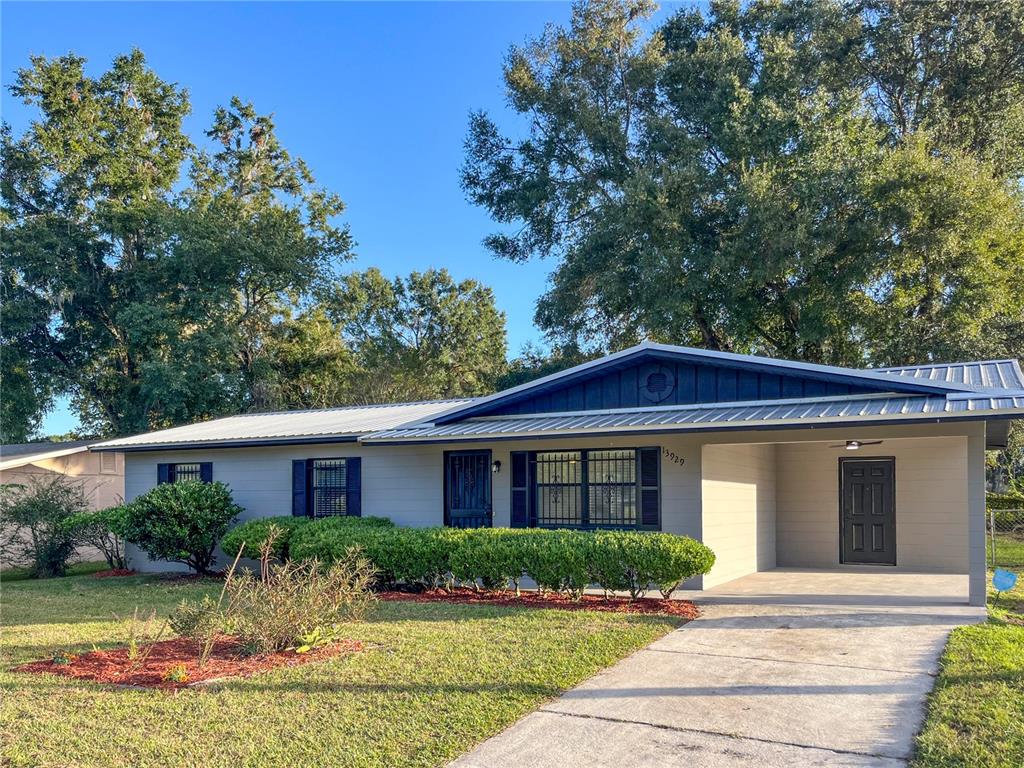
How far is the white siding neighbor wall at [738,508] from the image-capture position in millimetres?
A: 11211

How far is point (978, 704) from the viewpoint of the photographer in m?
5.32

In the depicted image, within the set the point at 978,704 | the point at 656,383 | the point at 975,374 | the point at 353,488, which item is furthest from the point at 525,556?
the point at 975,374

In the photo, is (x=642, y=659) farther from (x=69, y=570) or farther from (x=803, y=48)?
(x=803, y=48)

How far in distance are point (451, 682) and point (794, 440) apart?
6.09 meters

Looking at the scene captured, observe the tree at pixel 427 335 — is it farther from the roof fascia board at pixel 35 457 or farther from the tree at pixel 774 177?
the roof fascia board at pixel 35 457

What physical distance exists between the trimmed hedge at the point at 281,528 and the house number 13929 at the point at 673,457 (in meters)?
4.57

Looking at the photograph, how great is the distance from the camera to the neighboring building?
17406 mm

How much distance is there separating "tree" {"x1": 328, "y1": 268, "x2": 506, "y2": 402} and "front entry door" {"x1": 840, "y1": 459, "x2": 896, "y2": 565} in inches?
884

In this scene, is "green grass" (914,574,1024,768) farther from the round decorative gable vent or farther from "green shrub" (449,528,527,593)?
the round decorative gable vent

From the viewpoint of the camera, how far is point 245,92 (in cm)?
3086

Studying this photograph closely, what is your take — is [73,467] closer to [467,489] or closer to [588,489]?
[467,489]

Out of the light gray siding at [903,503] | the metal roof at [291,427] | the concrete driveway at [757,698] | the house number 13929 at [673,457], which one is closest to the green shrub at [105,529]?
the metal roof at [291,427]

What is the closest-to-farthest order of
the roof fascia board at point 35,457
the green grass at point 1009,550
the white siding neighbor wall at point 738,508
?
the white siding neighbor wall at point 738,508
the green grass at point 1009,550
the roof fascia board at point 35,457

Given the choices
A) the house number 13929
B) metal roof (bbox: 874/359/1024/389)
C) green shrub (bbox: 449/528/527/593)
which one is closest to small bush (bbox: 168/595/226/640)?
green shrub (bbox: 449/528/527/593)
